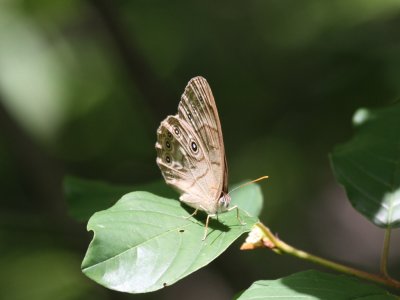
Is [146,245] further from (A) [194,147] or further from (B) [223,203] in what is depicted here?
(A) [194,147]

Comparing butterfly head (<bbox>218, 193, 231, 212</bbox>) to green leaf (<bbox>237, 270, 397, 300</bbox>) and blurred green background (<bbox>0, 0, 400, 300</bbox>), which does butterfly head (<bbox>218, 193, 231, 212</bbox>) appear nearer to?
green leaf (<bbox>237, 270, 397, 300</bbox>)

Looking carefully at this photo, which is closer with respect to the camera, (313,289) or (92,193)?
(313,289)

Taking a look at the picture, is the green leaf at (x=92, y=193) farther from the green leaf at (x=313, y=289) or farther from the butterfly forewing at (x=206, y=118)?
the green leaf at (x=313, y=289)

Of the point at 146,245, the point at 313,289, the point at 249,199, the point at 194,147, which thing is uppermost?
the point at 194,147

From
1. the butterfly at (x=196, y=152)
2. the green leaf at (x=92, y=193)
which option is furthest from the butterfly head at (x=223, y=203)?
the green leaf at (x=92, y=193)

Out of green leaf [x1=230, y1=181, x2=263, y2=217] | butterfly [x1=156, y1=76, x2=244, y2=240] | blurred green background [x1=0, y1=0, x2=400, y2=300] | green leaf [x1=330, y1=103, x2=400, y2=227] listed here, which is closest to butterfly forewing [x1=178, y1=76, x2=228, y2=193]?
butterfly [x1=156, y1=76, x2=244, y2=240]

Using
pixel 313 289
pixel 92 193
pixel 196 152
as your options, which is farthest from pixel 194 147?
pixel 313 289

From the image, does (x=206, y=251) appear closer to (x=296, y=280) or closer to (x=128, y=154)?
(x=296, y=280)
